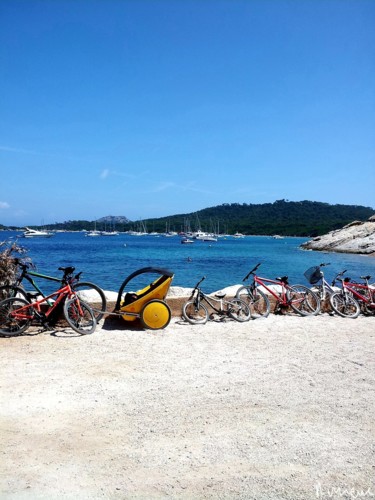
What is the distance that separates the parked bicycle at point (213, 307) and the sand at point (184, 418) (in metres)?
1.47

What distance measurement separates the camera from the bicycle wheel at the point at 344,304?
999cm

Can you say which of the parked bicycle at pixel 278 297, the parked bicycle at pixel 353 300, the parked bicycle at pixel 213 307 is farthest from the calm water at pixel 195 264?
the parked bicycle at pixel 353 300

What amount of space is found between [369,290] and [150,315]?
5.75 meters

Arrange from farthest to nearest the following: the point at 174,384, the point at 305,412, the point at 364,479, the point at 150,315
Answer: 1. the point at 150,315
2. the point at 174,384
3. the point at 305,412
4. the point at 364,479

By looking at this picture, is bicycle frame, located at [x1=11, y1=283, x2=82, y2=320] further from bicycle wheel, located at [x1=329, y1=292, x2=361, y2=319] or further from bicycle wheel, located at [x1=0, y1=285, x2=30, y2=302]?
bicycle wheel, located at [x1=329, y1=292, x2=361, y2=319]

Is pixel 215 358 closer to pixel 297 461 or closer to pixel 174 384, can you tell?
pixel 174 384

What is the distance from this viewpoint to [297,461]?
363cm

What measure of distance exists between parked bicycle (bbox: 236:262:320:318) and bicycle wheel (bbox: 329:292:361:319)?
39 cm

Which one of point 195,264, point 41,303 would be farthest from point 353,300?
point 195,264

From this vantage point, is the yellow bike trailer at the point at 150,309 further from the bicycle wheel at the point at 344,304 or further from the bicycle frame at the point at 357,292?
the bicycle frame at the point at 357,292

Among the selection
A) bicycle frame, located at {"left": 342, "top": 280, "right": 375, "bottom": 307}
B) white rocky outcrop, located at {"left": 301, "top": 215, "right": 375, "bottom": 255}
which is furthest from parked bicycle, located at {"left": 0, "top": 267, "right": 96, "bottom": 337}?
white rocky outcrop, located at {"left": 301, "top": 215, "right": 375, "bottom": 255}

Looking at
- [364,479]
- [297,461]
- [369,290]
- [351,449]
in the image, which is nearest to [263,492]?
[297,461]

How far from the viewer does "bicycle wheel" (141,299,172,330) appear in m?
7.91

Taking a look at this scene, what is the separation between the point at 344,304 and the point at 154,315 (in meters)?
4.76
